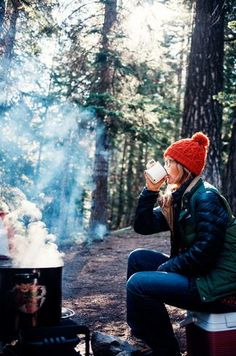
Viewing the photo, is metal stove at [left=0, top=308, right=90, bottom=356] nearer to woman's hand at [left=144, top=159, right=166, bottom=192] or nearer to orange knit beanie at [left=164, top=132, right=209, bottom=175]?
woman's hand at [left=144, top=159, right=166, bottom=192]

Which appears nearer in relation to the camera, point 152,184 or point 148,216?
point 152,184

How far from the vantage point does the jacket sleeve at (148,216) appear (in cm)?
354

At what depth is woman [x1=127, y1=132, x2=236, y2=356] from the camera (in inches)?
115

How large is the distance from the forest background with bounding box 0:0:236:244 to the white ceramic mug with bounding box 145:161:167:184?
12.7ft

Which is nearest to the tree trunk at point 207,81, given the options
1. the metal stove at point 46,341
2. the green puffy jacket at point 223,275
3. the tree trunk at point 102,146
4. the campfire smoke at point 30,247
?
the campfire smoke at point 30,247

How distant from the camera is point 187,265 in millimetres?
2988

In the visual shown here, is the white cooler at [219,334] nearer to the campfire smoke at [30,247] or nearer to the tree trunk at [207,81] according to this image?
the campfire smoke at [30,247]

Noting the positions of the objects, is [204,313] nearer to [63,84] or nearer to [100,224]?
[100,224]

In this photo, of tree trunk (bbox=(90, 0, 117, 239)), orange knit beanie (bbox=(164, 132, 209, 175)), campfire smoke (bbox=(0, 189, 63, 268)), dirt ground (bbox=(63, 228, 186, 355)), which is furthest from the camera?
tree trunk (bbox=(90, 0, 117, 239))

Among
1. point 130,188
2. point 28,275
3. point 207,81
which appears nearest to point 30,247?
point 28,275

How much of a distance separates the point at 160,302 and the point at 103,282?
12.5 feet

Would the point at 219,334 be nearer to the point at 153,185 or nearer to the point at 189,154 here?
the point at 153,185

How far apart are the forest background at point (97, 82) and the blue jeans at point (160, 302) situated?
14.0ft

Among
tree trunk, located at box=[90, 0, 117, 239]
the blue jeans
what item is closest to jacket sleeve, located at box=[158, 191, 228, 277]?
the blue jeans
